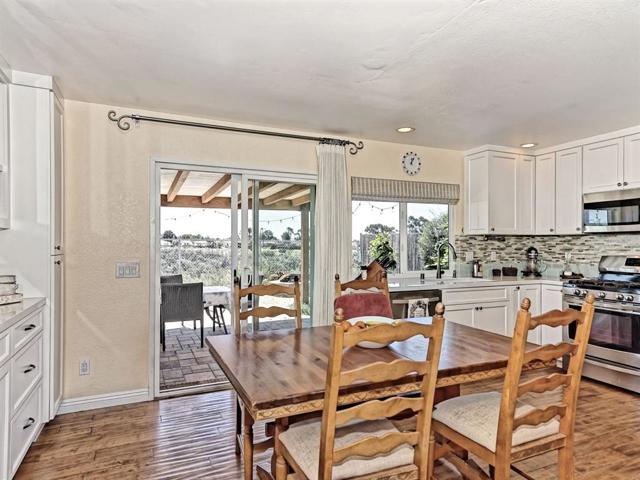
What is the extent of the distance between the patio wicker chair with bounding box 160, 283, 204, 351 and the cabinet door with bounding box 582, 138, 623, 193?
13.4 ft

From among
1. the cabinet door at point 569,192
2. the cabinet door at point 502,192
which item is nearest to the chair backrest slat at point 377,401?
the cabinet door at point 502,192

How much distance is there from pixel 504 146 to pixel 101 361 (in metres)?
4.56

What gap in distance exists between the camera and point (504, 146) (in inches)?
180

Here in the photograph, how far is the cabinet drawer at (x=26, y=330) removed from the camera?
2.11 metres

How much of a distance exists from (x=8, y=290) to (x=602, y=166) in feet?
16.8

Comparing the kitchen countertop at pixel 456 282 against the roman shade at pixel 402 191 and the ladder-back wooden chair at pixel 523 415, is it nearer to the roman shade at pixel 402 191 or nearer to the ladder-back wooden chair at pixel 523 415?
the roman shade at pixel 402 191

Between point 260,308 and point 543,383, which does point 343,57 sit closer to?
point 260,308

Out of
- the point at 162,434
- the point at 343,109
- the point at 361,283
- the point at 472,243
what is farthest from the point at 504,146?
the point at 162,434

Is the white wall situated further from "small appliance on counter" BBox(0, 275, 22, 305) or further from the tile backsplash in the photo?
the tile backsplash

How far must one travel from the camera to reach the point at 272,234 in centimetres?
393

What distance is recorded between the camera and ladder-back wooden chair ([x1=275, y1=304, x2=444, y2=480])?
1.38 meters

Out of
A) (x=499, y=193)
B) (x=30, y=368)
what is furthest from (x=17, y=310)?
(x=499, y=193)

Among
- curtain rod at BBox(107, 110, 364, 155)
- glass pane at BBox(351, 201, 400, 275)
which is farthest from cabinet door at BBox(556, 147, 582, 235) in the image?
curtain rod at BBox(107, 110, 364, 155)

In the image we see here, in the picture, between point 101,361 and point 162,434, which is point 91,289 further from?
point 162,434
